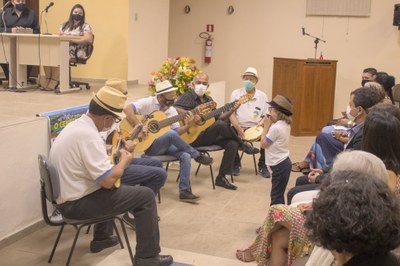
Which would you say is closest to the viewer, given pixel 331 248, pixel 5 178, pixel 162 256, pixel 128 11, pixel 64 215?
pixel 331 248

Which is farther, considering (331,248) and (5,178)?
(5,178)

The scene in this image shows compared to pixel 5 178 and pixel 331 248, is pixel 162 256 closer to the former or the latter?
pixel 5 178

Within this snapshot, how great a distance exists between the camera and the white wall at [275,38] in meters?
9.08

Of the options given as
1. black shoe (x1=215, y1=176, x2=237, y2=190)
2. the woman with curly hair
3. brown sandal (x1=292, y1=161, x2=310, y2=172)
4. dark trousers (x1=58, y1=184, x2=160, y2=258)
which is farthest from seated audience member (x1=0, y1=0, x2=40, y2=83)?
the woman with curly hair

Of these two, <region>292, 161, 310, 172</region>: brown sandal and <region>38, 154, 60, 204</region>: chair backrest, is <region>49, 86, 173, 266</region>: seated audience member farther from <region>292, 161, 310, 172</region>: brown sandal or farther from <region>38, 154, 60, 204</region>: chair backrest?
<region>292, 161, 310, 172</region>: brown sandal

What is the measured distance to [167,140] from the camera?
4.77 metres

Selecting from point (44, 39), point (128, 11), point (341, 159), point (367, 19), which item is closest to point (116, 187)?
point (341, 159)

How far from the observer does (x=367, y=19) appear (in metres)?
9.08

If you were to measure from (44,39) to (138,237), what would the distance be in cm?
435

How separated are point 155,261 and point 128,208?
0.39m

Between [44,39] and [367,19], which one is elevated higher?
[367,19]

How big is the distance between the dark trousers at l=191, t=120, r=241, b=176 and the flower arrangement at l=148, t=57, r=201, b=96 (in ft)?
1.86

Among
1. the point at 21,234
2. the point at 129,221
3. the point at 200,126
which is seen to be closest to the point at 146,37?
the point at 200,126

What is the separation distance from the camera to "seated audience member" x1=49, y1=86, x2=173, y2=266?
3.09 meters
